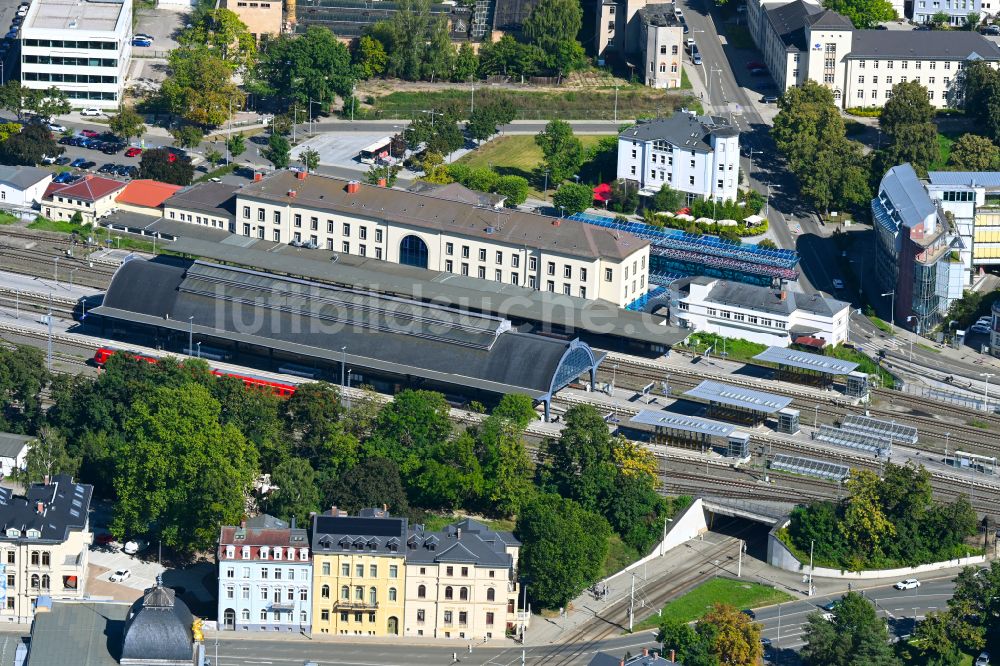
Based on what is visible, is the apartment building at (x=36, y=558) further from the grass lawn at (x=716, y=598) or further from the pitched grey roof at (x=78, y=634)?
the grass lawn at (x=716, y=598)

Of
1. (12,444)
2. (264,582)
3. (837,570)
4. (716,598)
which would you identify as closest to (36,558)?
(264,582)

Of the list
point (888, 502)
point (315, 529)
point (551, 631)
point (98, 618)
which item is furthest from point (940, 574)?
point (98, 618)

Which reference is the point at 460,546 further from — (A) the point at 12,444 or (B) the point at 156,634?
(A) the point at 12,444

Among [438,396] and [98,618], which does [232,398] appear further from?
[98,618]

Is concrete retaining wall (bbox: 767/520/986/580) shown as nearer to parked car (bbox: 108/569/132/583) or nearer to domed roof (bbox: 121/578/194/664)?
domed roof (bbox: 121/578/194/664)

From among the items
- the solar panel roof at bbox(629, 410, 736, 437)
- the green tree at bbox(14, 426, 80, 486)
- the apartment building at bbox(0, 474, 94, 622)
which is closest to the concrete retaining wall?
the solar panel roof at bbox(629, 410, 736, 437)

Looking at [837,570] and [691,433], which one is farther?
[691,433]

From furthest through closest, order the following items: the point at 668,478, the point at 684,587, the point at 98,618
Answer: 1. the point at 668,478
2. the point at 684,587
3. the point at 98,618
